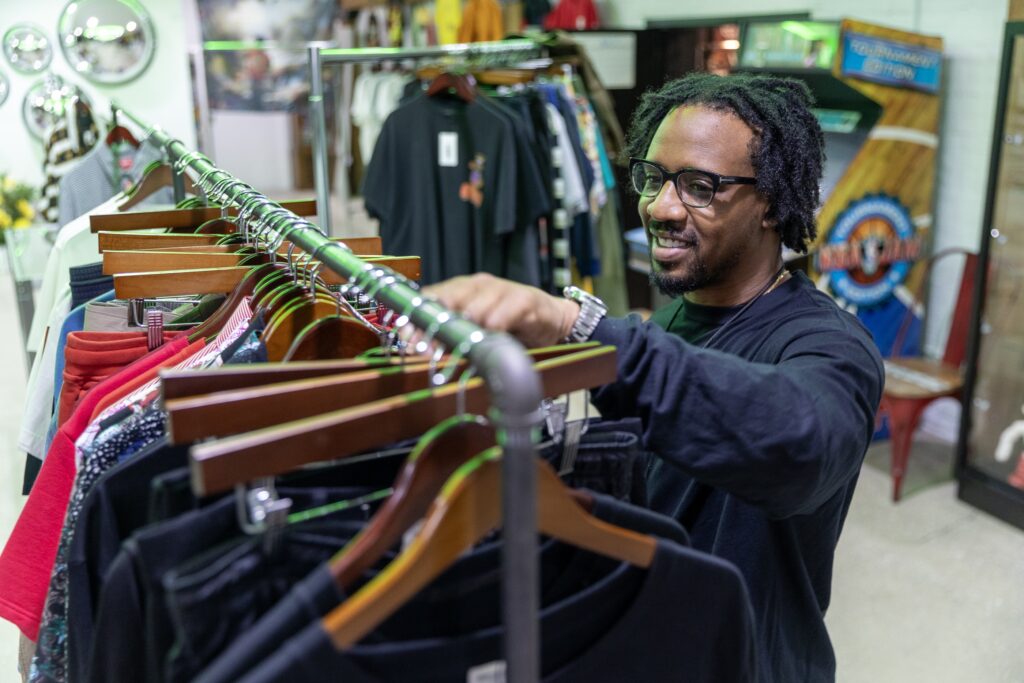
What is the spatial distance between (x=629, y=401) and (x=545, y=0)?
588cm

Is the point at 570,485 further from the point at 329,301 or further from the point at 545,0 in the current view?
the point at 545,0

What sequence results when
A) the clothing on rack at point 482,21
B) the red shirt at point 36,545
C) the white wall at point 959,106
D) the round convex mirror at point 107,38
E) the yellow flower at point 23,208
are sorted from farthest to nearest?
the round convex mirror at point 107,38
the clothing on rack at point 482,21
the yellow flower at point 23,208
the white wall at point 959,106
the red shirt at point 36,545

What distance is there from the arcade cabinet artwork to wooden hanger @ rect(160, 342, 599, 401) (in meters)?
3.11

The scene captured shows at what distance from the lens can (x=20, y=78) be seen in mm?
6070

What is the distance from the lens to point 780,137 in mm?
1458

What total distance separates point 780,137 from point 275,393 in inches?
38.2

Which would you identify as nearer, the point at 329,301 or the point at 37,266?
the point at 329,301

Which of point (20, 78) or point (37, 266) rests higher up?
point (20, 78)

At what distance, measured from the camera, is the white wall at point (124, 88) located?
19.7 feet

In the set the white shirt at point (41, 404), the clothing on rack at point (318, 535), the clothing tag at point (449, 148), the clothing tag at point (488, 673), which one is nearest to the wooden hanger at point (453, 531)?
the clothing on rack at point (318, 535)

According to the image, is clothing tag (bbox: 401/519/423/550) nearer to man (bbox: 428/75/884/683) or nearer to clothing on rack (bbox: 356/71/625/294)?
man (bbox: 428/75/884/683)

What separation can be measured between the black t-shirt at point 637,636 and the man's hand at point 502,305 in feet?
0.78

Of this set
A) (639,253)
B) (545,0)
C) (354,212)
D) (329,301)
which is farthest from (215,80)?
(329,301)

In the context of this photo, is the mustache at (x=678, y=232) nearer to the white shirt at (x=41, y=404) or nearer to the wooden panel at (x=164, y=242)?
the wooden panel at (x=164, y=242)
